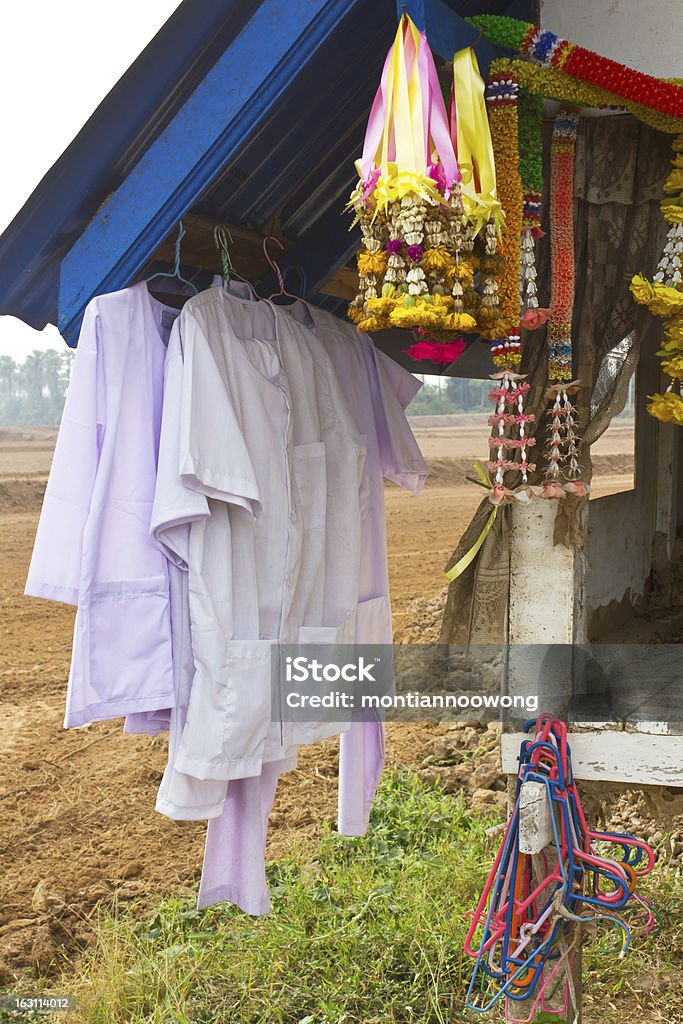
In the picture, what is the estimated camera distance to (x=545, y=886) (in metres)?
2.37

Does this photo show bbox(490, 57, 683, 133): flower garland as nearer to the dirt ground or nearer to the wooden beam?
the wooden beam

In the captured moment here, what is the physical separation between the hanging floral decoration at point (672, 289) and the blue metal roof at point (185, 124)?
0.60m

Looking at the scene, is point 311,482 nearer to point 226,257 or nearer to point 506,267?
point 226,257

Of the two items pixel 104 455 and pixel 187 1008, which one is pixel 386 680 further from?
pixel 187 1008

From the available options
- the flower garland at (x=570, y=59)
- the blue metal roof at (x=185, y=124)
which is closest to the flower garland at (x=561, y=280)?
the flower garland at (x=570, y=59)

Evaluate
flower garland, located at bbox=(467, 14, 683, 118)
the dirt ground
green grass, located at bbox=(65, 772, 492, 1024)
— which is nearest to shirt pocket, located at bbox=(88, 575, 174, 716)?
flower garland, located at bbox=(467, 14, 683, 118)

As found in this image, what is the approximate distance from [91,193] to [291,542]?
0.98 m

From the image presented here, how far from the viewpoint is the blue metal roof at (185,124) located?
204 centimetres

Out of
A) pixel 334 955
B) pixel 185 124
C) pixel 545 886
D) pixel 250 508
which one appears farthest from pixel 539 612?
pixel 334 955

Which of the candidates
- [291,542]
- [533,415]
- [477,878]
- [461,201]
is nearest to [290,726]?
[291,542]

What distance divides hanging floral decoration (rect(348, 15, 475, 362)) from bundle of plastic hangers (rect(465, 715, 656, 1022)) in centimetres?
113

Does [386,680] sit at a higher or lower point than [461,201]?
lower

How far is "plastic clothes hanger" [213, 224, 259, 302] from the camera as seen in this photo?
8.20ft

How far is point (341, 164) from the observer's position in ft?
9.15
